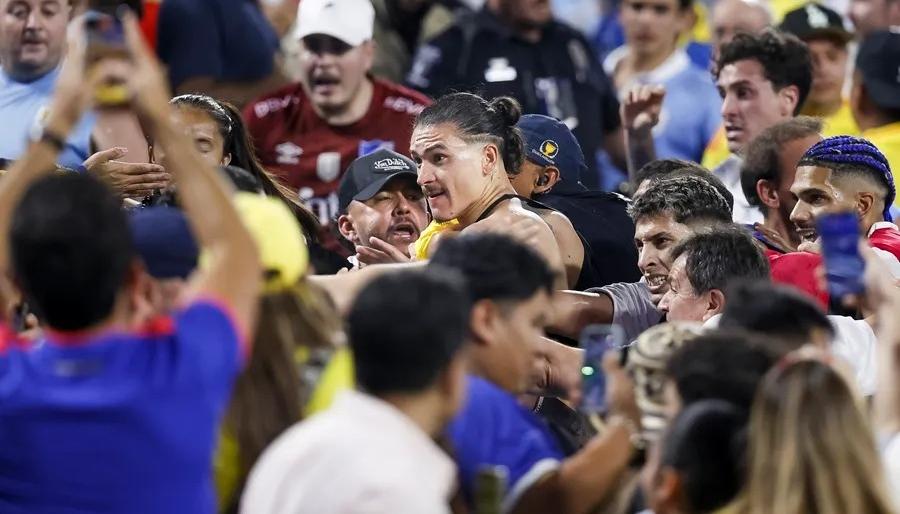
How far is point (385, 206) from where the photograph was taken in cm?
714

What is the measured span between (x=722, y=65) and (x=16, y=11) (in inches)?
126

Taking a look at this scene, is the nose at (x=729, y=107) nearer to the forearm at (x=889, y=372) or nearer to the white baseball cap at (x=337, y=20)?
the white baseball cap at (x=337, y=20)

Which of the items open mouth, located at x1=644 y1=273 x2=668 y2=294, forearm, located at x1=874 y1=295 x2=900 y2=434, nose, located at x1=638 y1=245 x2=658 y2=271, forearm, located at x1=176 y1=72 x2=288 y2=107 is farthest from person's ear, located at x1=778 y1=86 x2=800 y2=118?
forearm, located at x1=874 y1=295 x2=900 y2=434

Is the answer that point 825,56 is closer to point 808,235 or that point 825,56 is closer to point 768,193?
point 768,193

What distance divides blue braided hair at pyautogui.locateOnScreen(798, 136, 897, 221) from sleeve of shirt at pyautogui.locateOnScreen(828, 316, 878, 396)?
4.03ft

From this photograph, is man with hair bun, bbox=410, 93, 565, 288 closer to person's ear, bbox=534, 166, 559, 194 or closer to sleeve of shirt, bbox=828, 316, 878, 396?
person's ear, bbox=534, 166, 559, 194

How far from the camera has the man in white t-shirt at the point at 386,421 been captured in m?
3.54

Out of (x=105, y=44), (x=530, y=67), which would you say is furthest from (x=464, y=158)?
(x=530, y=67)

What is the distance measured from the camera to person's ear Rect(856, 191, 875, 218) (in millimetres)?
6609

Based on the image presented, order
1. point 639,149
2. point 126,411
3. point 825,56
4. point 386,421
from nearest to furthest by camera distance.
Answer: point 126,411
point 386,421
point 639,149
point 825,56

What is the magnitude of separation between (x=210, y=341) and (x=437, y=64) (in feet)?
21.1

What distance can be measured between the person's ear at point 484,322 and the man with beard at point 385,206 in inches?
111

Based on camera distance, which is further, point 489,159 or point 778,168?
point 778,168

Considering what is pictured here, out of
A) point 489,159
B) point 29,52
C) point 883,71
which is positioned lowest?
point 29,52
